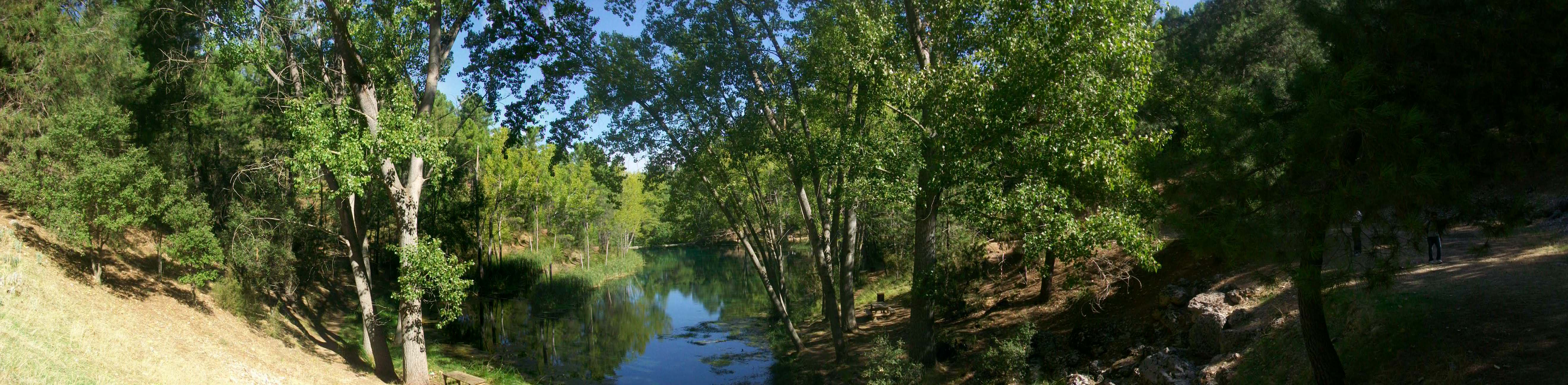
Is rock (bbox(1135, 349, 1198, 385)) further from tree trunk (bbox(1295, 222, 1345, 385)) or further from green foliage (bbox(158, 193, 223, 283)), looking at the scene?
green foliage (bbox(158, 193, 223, 283))

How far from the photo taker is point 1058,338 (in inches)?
518

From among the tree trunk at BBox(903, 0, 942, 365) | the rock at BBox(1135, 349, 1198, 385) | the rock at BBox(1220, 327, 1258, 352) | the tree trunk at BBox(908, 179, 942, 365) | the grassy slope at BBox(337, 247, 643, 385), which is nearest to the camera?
the rock at BBox(1135, 349, 1198, 385)

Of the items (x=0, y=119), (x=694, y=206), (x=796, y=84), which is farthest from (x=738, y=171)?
(x=0, y=119)

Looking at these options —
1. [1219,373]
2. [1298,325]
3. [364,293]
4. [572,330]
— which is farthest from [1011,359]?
[572,330]

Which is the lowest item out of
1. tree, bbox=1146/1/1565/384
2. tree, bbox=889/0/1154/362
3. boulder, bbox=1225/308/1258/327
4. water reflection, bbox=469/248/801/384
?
water reflection, bbox=469/248/801/384

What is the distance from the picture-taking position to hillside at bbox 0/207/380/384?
295 inches

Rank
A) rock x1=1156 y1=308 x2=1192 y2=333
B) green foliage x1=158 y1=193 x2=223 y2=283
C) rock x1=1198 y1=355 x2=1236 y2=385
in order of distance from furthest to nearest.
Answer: green foliage x1=158 y1=193 x2=223 y2=283 → rock x1=1156 y1=308 x2=1192 y2=333 → rock x1=1198 y1=355 x2=1236 y2=385

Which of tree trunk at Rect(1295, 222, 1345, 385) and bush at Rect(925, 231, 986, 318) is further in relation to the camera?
bush at Rect(925, 231, 986, 318)

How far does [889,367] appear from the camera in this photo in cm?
1120

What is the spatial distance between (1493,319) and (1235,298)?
3.35 meters

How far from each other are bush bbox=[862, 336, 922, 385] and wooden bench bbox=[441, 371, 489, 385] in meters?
6.54

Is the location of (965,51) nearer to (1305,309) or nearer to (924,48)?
(924,48)

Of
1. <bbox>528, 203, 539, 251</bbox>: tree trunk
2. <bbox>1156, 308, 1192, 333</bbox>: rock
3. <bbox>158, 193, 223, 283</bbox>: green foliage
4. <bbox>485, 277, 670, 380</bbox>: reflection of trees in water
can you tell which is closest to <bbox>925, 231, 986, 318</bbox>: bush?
<bbox>1156, 308, 1192, 333</bbox>: rock

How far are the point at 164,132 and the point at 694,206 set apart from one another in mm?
12385
